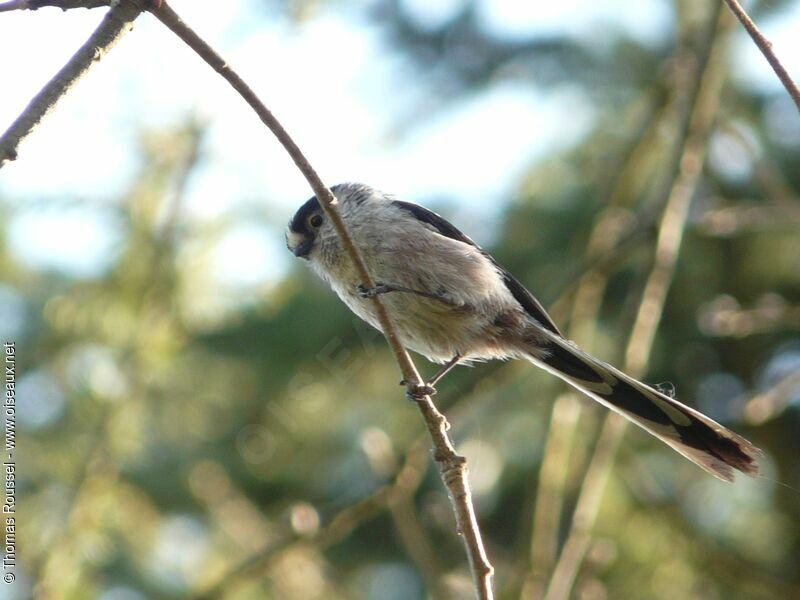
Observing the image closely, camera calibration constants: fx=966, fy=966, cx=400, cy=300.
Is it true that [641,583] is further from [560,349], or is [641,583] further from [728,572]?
[560,349]

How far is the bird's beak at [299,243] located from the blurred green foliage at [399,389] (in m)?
0.51

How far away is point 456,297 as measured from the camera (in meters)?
3.65

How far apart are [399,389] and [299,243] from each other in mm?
1534

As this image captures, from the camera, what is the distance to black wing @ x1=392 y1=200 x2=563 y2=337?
374 cm

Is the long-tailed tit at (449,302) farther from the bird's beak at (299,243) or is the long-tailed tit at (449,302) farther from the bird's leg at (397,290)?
the bird's beak at (299,243)

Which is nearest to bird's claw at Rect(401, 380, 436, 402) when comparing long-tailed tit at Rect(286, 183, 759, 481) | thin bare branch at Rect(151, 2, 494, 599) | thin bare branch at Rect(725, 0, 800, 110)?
thin bare branch at Rect(151, 2, 494, 599)

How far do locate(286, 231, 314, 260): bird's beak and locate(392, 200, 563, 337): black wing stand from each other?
1.32 feet

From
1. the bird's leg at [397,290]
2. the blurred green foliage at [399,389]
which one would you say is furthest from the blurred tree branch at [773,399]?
the bird's leg at [397,290]

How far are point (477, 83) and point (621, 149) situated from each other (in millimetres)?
933

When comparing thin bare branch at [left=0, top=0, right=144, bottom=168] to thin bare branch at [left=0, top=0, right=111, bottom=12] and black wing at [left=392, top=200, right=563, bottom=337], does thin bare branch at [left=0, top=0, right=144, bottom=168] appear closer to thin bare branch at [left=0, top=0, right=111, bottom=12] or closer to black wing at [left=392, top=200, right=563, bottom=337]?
thin bare branch at [left=0, top=0, right=111, bottom=12]

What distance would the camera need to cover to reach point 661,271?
3902 mm

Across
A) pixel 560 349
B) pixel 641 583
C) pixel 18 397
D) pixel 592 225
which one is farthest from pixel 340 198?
pixel 641 583

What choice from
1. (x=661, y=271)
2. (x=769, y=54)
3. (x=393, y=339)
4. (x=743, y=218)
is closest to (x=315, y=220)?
(x=661, y=271)

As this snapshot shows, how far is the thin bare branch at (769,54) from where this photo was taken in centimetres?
192
